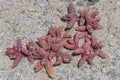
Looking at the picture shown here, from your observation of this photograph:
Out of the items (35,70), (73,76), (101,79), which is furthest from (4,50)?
(101,79)

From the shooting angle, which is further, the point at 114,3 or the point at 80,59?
the point at 114,3

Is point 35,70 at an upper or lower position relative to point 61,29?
lower

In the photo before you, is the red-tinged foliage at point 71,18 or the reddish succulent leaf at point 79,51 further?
the red-tinged foliage at point 71,18

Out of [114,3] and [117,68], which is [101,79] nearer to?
[117,68]

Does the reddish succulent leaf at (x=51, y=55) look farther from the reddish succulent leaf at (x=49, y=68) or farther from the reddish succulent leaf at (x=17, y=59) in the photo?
the reddish succulent leaf at (x=17, y=59)

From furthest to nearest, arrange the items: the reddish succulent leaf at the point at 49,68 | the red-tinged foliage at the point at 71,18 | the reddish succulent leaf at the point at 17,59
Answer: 1. the red-tinged foliage at the point at 71,18
2. the reddish succulent leaf at the point at 17,59
3. the reddish succulent leaf at the point at 49,68

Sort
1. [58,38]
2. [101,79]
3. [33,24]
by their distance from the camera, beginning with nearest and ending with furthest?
[101,79]
[58,38]
[33,24]

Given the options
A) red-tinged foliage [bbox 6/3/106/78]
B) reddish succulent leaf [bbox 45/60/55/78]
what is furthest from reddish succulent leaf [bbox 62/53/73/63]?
reddish succulent leaf [bbox 45/60/55/78]

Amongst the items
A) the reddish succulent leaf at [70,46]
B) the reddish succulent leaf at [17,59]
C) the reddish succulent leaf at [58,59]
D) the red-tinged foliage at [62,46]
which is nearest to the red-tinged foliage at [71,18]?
the red-tinged foliage at [62,46]

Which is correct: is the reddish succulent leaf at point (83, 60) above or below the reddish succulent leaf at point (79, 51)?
below

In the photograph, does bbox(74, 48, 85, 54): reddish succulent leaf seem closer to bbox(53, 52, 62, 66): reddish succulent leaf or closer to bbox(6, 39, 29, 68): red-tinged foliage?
bbox(53, 52, 62, 66): reddish succulent leaf
